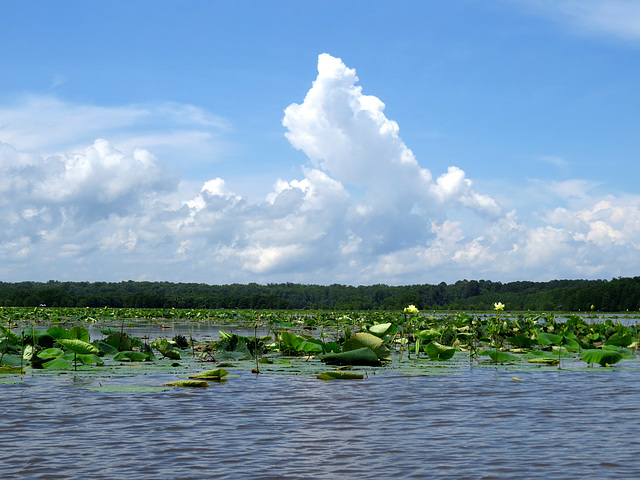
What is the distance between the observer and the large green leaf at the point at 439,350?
11031 mm

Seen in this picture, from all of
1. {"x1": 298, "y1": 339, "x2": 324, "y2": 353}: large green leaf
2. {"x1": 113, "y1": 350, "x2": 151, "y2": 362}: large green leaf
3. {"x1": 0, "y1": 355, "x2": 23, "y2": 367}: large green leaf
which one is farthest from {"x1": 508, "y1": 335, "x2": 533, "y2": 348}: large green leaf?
{"x1": 0, "y1": 355, "x2": 23, "y2": 367}: large green leaf

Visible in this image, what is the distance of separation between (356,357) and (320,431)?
15.6 feet

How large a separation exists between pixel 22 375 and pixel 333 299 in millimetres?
97617

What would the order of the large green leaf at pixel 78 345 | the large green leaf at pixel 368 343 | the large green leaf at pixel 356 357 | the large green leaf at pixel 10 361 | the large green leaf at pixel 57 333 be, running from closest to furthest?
the large green leaf at pixel 78 345 < the large green leaf at pixel 10 361 < the large green leaf at pixel 356 357 < the large green leaf at pixel 368 343 < the large green leaf at pixel 57 333

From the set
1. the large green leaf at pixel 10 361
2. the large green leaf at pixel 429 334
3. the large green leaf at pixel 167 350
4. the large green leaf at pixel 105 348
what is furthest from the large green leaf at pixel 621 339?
the large green leaf at pixel 10 361

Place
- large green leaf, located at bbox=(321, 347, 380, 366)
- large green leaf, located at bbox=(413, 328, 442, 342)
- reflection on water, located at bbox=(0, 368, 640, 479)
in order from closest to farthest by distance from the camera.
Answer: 1. reflection on water, located at bbox=(0, 368, 640, 479)
2. large green leaf, located at bbox=(321, 347, 380, 366)
3. large green leaf, located at bbox=(413, 328, 442, 342)

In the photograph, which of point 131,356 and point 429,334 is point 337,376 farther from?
point 429,334

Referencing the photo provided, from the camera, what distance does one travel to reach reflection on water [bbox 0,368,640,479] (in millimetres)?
4363

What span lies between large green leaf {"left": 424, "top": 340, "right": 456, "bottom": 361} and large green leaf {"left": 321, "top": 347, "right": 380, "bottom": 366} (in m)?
1.17

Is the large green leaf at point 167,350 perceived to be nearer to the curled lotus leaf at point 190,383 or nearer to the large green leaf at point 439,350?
the curled lotus leaf at point 190,383

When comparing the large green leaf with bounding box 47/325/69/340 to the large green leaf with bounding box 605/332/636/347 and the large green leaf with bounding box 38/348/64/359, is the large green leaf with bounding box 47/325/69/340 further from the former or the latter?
the large green leaf with bounding box 605/332/636/347

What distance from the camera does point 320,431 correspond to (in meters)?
5.59

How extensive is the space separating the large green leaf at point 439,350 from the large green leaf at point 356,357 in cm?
117

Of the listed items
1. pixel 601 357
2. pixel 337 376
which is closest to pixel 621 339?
pixel 601 357
